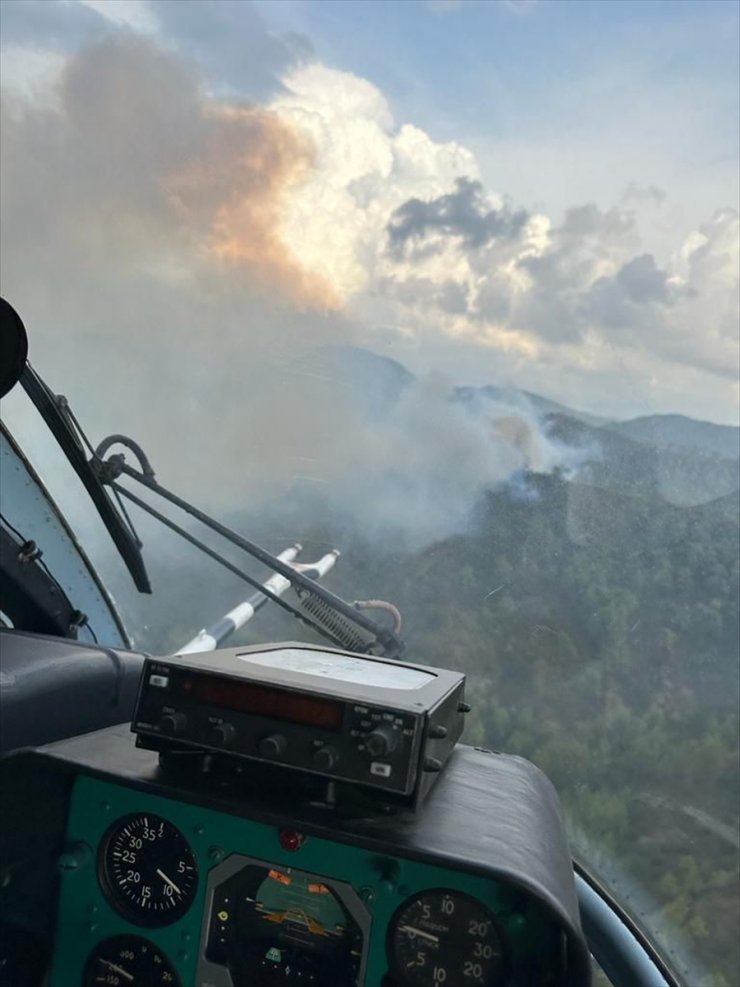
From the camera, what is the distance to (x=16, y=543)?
6.76ft

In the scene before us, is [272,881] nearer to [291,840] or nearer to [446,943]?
[291,840]

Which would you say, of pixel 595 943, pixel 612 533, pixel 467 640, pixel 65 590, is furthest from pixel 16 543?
pixel 595 943

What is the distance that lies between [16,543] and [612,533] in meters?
1.49

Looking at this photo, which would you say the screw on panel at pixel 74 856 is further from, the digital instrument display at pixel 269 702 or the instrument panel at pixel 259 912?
the digital instrument display at pixel 269 702

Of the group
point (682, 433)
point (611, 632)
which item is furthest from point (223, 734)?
point (682, 433)

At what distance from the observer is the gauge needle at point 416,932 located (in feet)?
4.42

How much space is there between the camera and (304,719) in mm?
1276

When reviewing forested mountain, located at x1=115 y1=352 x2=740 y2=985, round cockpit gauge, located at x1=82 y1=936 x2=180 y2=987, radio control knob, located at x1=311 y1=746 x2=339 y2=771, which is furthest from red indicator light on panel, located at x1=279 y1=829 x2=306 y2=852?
forested mountain, located at x1=115 y1=352 x2=740 y2=985

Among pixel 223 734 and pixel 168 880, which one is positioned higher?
pixel 223 734

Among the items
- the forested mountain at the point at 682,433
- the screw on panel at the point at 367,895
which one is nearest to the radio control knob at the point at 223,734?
the screw on panel at the point at 367,895

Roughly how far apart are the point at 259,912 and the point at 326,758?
0.43 meters

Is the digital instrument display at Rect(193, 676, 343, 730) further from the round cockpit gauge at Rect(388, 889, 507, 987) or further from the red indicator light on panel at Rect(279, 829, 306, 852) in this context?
the round cockpit gauge at Rect(388, 889, 507, 987)

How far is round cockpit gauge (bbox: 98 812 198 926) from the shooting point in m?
1.49

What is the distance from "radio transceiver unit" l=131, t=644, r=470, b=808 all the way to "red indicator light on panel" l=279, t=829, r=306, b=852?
20 cm
